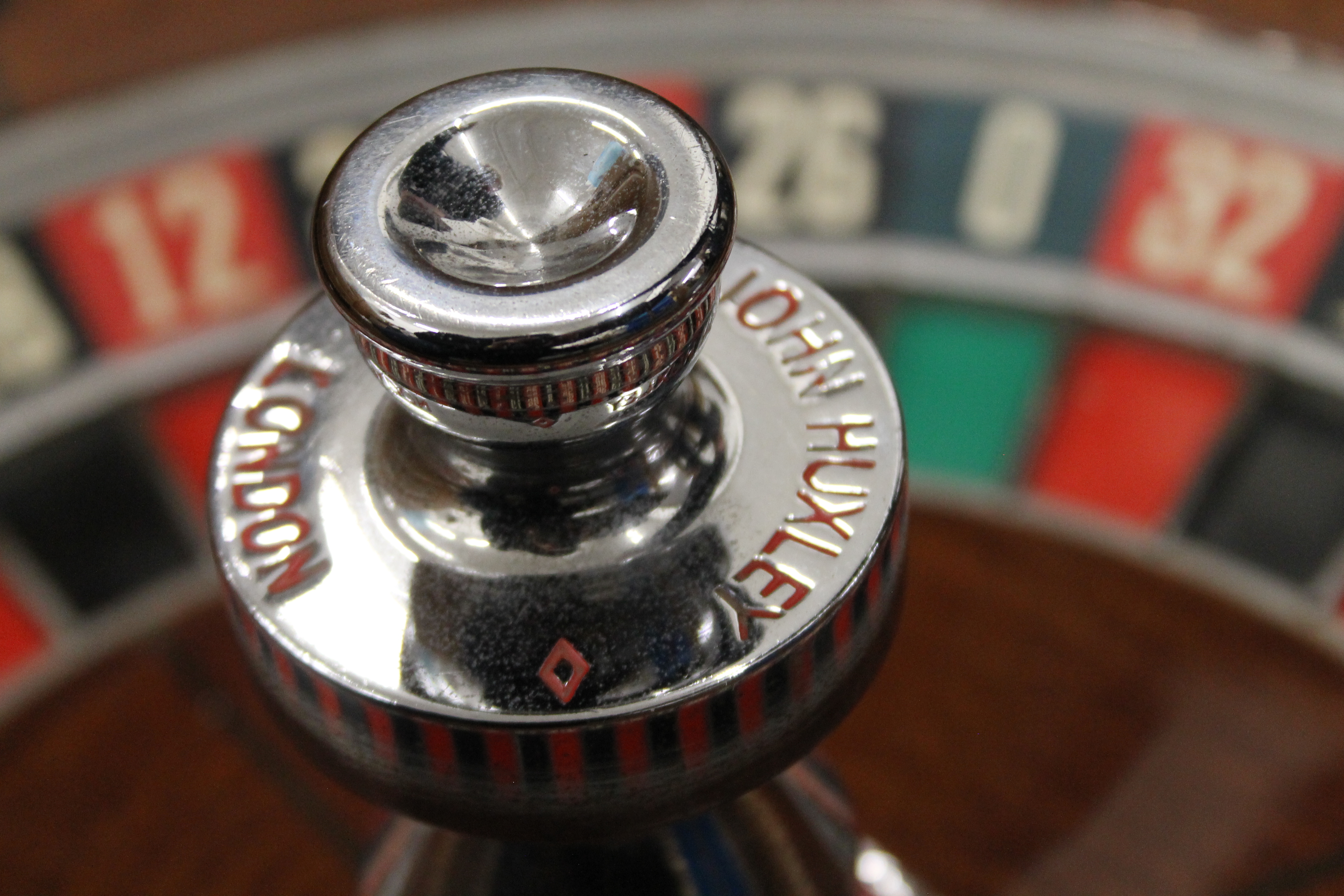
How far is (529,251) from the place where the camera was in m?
0.42

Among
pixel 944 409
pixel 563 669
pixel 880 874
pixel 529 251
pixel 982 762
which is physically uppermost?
pixel 529 251

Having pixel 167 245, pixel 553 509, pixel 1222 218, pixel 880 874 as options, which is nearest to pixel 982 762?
pixel 880 874

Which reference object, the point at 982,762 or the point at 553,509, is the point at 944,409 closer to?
the point at 982,762

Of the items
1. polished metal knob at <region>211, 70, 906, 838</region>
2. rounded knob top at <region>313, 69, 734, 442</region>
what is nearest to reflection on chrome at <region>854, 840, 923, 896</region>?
polished metal knob at <region>211, 70, 906, 838</region>

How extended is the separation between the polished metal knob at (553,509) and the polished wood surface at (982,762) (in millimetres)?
538

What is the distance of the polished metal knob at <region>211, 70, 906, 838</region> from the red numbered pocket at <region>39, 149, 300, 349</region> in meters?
1.23

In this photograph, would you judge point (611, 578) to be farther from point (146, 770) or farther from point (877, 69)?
point (877, 69)

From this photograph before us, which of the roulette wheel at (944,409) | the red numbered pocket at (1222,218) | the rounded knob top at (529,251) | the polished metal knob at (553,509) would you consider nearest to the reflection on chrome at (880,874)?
the roulette wheel at (944,409)

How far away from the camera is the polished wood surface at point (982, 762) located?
3.57 ft

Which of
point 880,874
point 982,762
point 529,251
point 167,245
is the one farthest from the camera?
point 167,245

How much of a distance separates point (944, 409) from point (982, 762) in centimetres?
81

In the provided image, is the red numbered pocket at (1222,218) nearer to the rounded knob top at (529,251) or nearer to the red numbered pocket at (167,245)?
the red numbered pocket at (167,245)

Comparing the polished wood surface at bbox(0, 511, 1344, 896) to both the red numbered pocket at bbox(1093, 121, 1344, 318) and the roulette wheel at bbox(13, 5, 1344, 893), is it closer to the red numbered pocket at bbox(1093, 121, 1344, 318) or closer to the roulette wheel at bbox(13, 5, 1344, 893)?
the roulette wheel at bbox(13, 5, 1344, 893)

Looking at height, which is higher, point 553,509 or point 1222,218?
point 553,509
